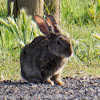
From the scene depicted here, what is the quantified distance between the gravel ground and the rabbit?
0.18m

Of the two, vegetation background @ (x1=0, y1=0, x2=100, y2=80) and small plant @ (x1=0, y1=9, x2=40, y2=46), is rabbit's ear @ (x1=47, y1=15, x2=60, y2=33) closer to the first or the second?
vegetation background @ (x1=0, y1=0, x2=100, y2=80)

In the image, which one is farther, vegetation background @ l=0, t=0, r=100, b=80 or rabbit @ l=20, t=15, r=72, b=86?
vegetation background @ l=0, t=0, r=100, b=80

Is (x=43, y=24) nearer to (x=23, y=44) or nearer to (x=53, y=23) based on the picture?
(x=53, y=23)

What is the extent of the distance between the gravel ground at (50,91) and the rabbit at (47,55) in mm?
175

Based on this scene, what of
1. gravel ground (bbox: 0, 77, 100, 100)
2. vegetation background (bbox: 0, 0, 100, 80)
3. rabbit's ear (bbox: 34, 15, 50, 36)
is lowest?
gravel ground (bbox: 0, 77, 100, 100)

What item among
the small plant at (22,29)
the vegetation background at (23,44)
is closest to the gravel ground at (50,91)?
the vegetation background at (23,44)

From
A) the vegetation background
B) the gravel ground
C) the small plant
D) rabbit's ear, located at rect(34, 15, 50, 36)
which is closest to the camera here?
the gravel ground

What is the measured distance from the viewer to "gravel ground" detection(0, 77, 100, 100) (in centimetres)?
351

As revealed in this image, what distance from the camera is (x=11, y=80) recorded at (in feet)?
14.6

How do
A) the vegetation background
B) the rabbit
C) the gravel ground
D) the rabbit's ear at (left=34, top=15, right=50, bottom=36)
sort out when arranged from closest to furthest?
the gravel ground, the rabbit, the rabbit's ear at (left=34, top=15, right=50, bottom=36), the vegetation background

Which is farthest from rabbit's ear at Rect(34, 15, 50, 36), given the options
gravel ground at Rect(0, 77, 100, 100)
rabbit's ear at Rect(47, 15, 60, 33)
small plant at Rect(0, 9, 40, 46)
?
small plant at Rect(0, 9, 40, 46)

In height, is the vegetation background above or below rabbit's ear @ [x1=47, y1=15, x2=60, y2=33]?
below

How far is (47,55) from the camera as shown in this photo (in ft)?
13.0

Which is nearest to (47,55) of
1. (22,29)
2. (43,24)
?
(43,24)
